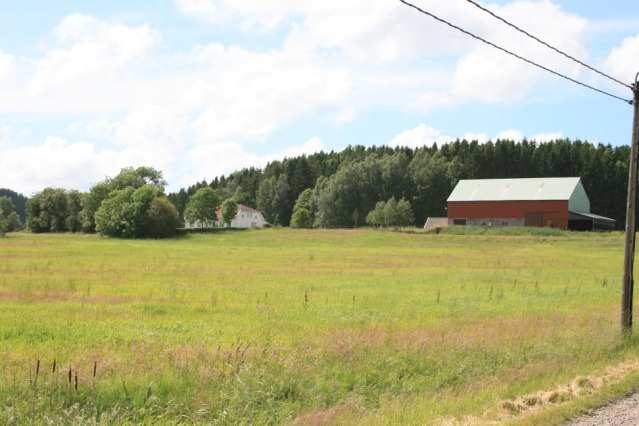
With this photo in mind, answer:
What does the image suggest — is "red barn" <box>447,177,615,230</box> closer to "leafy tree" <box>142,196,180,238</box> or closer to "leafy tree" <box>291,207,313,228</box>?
"leafy tree" <box>291,207,313,228</box>

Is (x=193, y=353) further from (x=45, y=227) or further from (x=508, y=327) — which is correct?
(x=45, y=227)

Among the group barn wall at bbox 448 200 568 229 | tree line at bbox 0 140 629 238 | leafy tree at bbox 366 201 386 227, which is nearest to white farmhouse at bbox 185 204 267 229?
tree line at bbox 0 140 629 238

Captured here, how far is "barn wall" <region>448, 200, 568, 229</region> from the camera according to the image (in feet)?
320

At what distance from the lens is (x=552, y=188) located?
99.9m

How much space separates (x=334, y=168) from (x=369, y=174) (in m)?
28.2

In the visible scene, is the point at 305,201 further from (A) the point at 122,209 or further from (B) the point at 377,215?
(A) the point at 122,209

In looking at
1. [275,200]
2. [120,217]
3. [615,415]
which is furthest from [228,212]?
[615,415]

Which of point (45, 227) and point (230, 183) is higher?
point (230, 183)

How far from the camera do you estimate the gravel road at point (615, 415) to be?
28.1 ft

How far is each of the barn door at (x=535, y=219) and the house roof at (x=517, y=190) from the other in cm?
251

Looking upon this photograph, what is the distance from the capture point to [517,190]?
102 m

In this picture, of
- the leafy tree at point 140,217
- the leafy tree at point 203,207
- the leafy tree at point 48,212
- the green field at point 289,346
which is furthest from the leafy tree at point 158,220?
the green field at point 289,346

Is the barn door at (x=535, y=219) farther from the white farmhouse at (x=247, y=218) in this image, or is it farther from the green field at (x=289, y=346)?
the white farmhouse at (x=247, y=218)

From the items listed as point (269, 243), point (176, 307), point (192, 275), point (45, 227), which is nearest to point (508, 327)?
point (176, 307)
